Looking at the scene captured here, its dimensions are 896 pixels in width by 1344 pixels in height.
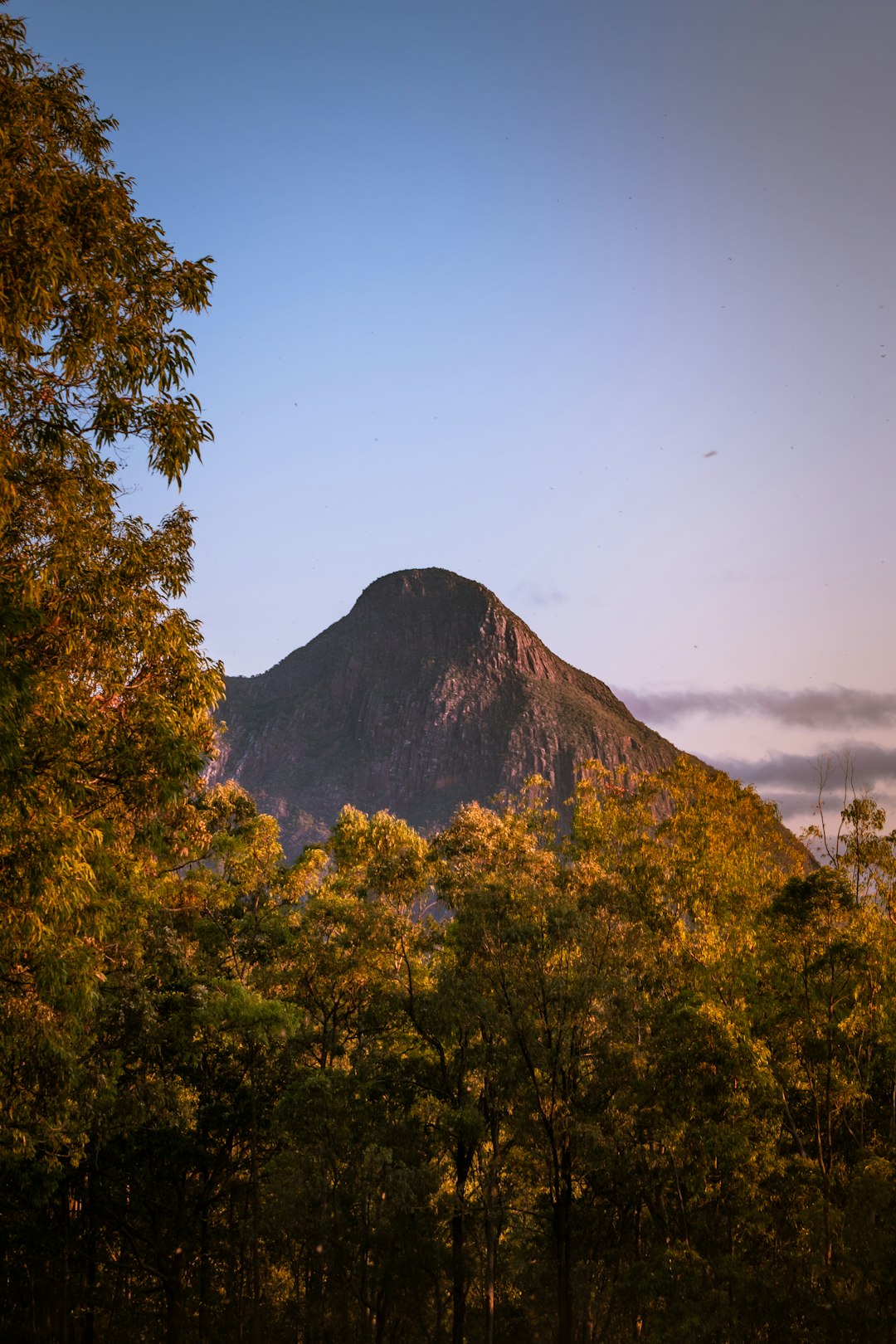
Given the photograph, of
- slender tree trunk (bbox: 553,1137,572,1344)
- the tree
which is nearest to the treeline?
slender tree trunk (bbox: 553,1137,572,1344)

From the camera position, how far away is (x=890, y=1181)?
656 inches

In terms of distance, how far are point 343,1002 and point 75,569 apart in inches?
764

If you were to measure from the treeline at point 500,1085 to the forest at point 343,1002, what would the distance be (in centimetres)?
11

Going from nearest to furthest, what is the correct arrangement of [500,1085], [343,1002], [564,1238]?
1. [564,1238]
2. [500,1085]
3. [343,1002]

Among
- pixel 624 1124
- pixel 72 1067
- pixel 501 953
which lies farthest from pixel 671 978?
pixel 72 1067

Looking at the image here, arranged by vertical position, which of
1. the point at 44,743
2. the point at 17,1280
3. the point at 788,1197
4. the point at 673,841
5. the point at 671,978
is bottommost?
the point at 17,1280

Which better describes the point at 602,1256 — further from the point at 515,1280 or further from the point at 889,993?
the point at 889,993

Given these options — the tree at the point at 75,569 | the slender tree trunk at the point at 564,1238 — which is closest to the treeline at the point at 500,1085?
the slender tree trunk at the point at 564,1238

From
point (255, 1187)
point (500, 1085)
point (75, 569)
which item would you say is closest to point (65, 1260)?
Result: point (255, 1187)

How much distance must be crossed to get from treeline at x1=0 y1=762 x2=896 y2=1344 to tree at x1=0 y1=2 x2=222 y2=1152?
3.70m

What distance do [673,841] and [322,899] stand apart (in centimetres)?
1144

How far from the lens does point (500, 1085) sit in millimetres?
20688

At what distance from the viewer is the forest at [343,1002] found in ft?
30.9

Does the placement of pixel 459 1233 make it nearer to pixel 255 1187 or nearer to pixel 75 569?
pixel 255 1187
